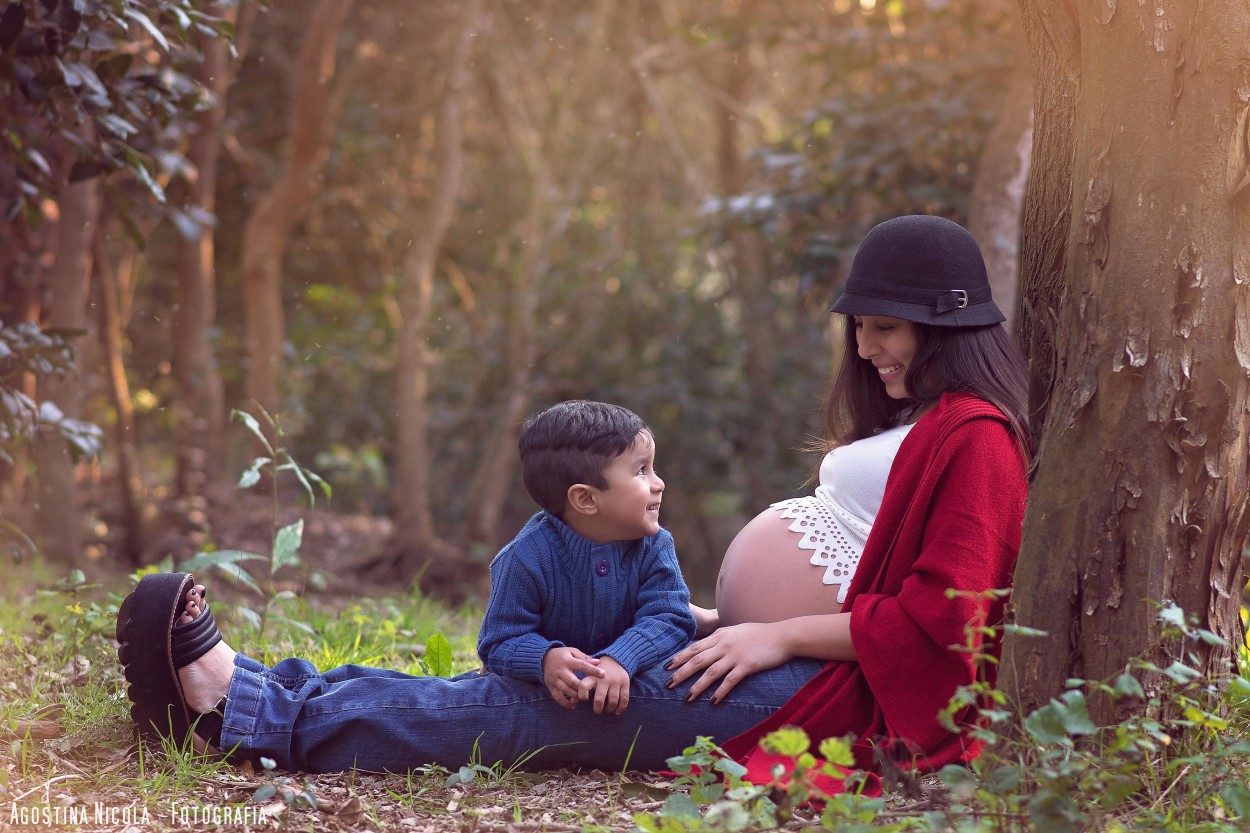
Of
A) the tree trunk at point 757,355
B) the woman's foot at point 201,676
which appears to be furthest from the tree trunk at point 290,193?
the woman's foot at point 201,676

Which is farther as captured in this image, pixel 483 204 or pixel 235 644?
pixel 483 204

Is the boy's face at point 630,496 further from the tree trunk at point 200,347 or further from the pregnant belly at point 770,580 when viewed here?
the tree trunk at point 200,347

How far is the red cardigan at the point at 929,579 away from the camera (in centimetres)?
240

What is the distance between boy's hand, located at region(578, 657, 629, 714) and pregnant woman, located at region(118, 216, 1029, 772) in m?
0.09

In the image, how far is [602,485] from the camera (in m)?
2.71

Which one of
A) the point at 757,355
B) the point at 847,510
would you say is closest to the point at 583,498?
the point at 847,510

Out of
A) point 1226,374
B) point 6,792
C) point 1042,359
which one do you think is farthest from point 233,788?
point 1226,374

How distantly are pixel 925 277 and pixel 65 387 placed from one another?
4.49 m

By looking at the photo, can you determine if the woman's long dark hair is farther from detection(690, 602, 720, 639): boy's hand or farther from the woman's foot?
A: the woman's foot

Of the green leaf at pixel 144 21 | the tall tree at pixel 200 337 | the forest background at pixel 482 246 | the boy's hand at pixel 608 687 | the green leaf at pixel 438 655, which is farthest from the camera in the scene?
the tall tree at pixel 200 337

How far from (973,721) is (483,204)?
340 inches

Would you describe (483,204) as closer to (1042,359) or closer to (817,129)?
(817,129)

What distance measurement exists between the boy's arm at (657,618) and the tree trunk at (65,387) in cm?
349

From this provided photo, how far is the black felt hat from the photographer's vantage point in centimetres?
259
